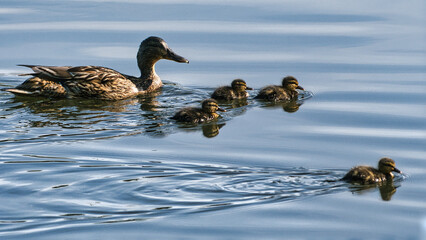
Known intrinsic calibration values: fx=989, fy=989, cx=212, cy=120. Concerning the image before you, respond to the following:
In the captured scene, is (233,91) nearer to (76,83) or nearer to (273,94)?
(273,94)

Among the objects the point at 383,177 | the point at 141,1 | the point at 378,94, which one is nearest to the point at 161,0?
the point at 141,1

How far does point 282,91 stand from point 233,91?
51 cm

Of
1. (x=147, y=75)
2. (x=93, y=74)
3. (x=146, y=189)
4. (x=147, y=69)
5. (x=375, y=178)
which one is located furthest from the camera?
(x=147, y=69)

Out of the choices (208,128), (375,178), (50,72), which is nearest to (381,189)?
(375,178)

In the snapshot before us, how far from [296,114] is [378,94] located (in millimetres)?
1130

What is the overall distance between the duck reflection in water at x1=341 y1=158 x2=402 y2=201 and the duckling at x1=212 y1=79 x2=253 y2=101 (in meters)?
2.95

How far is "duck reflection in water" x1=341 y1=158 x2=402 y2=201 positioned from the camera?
22.5 ft

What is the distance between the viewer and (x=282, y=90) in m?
10.0

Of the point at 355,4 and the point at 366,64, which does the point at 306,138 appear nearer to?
the point at 366,64

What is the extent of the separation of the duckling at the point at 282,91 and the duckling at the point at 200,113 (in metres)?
0.88

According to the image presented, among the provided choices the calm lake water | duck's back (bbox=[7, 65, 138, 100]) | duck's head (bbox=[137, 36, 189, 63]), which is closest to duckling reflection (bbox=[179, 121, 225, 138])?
the calm lake water

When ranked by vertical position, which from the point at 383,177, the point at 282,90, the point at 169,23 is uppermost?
the point at 169,23

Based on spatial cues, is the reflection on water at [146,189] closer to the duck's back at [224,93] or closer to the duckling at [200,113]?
the duckling at [200,113]

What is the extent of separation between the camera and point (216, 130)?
28.5ft
